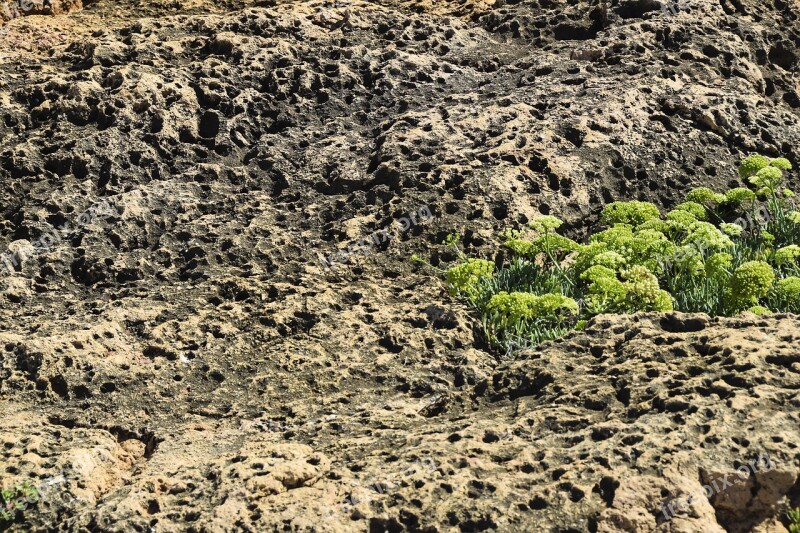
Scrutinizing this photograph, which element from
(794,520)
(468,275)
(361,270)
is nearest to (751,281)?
(468,275)

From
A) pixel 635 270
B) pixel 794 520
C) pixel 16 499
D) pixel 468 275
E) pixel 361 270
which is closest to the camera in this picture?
pixel 794 520

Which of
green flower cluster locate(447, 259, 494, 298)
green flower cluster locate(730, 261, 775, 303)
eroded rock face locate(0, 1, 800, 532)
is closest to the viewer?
eroded rock face locate(0, 1, 800, 532)

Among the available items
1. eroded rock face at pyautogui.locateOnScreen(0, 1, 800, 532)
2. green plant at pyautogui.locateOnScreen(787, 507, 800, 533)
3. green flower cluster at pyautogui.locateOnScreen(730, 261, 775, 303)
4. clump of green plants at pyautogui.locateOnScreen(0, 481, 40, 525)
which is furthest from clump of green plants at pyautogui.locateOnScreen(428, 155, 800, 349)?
clump of green plants at pyautogui.locateOnScreen(0, 481, 40, 525)

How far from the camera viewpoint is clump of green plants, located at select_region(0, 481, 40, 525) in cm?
534

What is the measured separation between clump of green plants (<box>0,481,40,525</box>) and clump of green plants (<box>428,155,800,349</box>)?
313 centimetres

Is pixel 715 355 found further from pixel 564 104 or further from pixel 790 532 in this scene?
pixel 564 104

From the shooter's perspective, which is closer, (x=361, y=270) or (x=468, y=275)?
(x=468, y=275)

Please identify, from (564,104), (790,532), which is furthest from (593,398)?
(564,104)

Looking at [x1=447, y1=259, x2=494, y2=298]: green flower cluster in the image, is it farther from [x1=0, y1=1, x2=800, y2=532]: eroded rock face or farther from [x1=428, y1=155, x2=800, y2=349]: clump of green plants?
[x1=0, y1=1, x2=800, y2=532]: eroded rock face

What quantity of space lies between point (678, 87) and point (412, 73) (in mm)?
2559

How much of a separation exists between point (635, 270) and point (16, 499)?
418cm

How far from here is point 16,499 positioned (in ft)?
17.7

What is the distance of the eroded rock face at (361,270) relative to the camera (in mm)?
5109

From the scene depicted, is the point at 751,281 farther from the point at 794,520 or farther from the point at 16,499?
the point at 16,499
